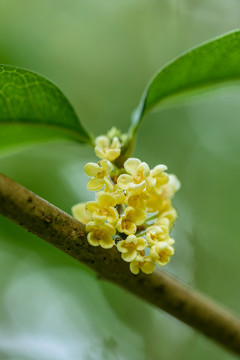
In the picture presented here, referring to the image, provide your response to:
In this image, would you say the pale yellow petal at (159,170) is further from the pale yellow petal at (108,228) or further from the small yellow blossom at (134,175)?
the pale yellow petal at (108,228)

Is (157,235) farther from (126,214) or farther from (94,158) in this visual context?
(94,158)

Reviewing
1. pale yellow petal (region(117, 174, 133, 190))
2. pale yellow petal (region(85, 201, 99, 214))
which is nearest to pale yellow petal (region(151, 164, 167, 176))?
pale yellow petal (region(117, 174, 133, 190))

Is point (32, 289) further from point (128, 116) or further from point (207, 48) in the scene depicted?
point (207, 48)

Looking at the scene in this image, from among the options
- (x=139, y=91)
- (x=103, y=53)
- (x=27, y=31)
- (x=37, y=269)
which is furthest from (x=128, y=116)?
(x=37, y=269)

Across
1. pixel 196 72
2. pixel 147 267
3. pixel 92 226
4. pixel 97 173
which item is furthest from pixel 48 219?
pixel 196 72

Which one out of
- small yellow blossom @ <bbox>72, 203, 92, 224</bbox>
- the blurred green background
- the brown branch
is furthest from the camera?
the blurred green background

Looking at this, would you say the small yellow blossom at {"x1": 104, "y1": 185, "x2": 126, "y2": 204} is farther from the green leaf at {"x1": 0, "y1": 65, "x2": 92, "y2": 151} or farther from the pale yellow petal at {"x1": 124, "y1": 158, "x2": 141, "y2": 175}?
the green leaf at {"x1": 0, "y1": 65, "x2": 92, "y2": 151}
